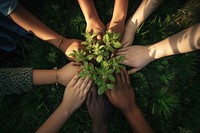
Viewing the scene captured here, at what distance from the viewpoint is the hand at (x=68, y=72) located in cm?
222

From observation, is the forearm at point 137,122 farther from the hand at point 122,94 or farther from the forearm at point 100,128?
the forearm at point 100,128

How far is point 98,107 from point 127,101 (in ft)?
0.87

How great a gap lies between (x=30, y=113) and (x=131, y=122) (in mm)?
1027

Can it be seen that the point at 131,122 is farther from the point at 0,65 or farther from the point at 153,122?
the point at 0,65

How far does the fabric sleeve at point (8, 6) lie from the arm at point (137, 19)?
992 millimetres

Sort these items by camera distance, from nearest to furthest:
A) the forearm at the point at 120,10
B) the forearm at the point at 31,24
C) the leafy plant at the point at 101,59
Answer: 1. the leafy plant at the point at 101,59
2. the forearm at the point at 31,24
3. the forearm at the point at 120,10

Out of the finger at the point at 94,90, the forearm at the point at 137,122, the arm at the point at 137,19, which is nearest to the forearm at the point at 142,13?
the arm at the point at 137,19

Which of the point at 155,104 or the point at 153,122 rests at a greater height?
the point at 155,104

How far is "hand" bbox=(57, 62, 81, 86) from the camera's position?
2.22 metres

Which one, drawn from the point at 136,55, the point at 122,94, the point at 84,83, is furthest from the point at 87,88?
the point at 136,55

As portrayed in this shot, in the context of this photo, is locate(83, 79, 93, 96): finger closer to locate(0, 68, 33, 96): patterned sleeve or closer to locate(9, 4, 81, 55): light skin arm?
locate(9, 4, 81, 55): light skin arm

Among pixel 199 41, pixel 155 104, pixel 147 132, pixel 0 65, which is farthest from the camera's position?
pixel 0 65

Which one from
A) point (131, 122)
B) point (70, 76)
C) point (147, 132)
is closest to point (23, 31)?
point (70, 76)

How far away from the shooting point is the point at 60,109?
2.29 metres
